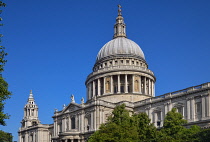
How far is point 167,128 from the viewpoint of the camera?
69250mm

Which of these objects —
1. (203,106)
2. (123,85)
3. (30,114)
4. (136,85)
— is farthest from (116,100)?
(30,114)

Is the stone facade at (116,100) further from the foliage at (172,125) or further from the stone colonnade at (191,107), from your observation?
the foliage at (172,125)

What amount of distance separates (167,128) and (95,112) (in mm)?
29270

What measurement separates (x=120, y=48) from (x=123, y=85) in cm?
1409

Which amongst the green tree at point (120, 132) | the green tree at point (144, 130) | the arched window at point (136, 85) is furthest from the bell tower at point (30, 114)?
the green tree at point (144, 130)

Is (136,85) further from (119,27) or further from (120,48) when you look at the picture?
(119,27)

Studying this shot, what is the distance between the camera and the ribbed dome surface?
119831mm

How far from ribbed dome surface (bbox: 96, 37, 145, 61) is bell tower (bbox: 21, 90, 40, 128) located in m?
31.2

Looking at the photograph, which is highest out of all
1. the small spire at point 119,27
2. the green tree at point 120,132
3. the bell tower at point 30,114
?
the small spire at point 119,27

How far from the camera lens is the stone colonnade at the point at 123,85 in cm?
11100

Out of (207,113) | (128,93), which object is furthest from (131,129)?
(128,93)

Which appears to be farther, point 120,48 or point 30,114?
point 30,114

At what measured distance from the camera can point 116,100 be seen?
108 m

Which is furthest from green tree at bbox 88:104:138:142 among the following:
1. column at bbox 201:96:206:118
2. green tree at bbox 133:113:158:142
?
column at bbox 201:96:206:118
